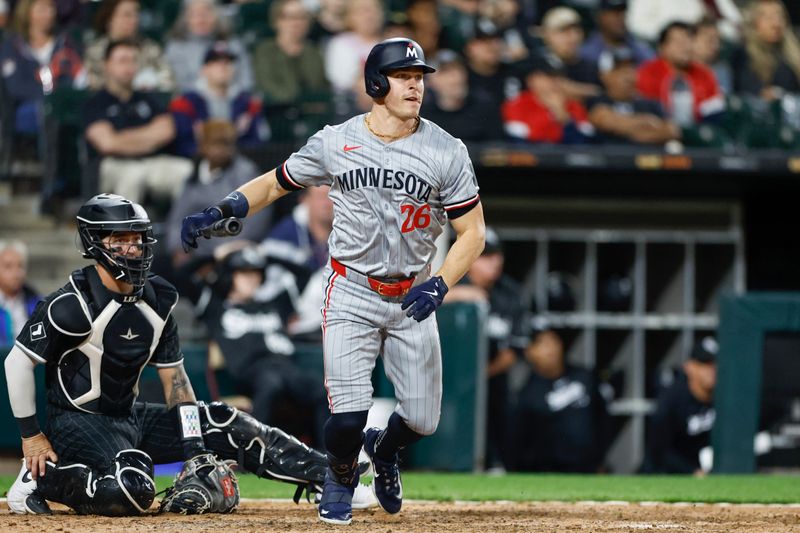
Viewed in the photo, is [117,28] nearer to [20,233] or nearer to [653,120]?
[20,233]

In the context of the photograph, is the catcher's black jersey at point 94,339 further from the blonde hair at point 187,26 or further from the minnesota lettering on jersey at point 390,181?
the blonde hair at point 187,26

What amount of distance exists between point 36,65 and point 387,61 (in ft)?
19.0

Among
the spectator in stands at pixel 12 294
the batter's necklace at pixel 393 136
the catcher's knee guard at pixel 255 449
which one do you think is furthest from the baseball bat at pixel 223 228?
the spectator in stands at pixel 12 294

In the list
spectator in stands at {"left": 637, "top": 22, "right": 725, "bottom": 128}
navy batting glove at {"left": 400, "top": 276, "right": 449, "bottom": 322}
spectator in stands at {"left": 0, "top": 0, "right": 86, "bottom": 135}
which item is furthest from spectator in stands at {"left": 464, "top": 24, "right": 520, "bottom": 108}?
navy batting glove at {"left": 400, "top": 276, "right": 449, "bottom": 322}

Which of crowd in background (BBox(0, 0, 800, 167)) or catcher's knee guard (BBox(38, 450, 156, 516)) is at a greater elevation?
crowd in background (BBox(0, 0, 800, 167))

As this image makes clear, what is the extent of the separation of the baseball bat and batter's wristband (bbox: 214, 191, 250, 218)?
26 millimetres

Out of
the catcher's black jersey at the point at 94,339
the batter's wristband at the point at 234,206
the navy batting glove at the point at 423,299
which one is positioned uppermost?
the batter's wristband at the point at 234,206

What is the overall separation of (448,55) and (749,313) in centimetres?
311

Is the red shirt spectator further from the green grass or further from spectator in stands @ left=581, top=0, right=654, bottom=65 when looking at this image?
the green grass

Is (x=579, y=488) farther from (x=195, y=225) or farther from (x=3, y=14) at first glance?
(x=3, y=14)

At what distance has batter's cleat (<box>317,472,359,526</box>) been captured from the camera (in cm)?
509

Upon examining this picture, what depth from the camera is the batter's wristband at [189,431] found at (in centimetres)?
554

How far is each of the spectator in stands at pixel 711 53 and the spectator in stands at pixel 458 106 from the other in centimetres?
211

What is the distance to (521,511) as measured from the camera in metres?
5.89
